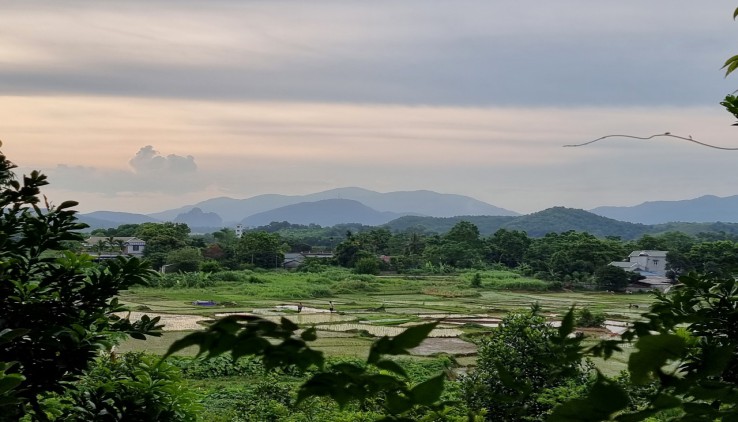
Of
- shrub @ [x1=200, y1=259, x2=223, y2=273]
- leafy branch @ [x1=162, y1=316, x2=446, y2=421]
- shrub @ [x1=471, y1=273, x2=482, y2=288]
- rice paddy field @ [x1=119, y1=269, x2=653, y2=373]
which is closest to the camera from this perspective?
leafy branch @ [x1=162, y1=316, x2=446, y2=421]

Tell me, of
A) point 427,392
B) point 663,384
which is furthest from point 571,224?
point 427,392

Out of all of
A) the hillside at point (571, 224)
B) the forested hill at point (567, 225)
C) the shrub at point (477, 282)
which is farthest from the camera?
the hillside at point (571, 224)

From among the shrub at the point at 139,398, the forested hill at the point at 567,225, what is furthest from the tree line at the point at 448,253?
the forested hill at the point at 567,225

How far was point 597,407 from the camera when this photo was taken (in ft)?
2.40

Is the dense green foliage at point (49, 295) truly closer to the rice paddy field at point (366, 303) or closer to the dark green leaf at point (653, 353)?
the dark green leaf at point (653, 353)

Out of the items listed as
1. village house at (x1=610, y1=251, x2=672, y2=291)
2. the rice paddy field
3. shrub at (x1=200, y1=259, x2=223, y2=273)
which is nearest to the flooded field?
the rice paddy field

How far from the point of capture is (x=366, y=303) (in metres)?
36.1

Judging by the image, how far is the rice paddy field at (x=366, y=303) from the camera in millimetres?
23859

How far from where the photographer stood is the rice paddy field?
78.3ft

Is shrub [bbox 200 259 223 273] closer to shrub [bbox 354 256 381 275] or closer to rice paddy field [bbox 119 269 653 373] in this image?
rice paddy field [bbox 119 269 653 373]

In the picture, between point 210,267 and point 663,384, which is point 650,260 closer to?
point 210,267

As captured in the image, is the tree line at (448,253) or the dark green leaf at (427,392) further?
the tree line at (448,253)

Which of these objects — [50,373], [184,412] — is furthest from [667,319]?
[184,412]

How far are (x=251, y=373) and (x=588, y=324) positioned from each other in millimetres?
14883
